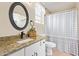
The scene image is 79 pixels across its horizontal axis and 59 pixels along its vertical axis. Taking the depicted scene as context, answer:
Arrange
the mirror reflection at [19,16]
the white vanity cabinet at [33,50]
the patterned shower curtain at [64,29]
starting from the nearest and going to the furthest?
the white vanity cabinet at [33,50] < the mirror reflection at [19,16] < the patterned shower curtain at [64,29]

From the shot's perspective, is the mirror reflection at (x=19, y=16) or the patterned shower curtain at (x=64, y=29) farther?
the patterned shower curtain at (x=64, y=29)

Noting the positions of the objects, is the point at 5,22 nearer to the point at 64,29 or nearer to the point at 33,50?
the point at 33,50

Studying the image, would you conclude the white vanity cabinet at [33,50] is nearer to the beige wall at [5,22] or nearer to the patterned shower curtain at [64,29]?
the beige wall at [5,22]

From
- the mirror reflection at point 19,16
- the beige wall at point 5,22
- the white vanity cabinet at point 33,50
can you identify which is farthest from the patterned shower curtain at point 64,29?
the beige wall at point 5,22

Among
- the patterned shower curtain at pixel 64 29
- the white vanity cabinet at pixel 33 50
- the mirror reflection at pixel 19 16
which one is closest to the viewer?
the white vanity cabinet at pixel 33 50

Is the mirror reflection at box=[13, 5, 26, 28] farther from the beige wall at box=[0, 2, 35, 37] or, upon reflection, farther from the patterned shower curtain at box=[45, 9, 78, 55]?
the patterned shower curtain at box=[45, 9, 78, 55]

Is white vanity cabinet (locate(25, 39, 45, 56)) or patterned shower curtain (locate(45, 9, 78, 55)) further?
patterned shower curtain (locate(45, 9, 78, 55))

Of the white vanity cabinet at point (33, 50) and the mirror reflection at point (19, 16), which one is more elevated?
the mirror reflection at point (19, 16)

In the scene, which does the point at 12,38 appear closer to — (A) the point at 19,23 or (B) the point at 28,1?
(A) the point at 19,23

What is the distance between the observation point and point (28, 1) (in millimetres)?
2168

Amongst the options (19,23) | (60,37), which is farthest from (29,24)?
(60,37)

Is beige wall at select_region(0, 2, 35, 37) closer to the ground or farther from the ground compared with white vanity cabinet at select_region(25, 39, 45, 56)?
farther from the ground

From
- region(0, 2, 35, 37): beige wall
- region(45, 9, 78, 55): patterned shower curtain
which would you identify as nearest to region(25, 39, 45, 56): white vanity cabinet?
region(0, 2, 35, 37): beige wall

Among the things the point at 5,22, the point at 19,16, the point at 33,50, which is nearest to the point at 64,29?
the point at 19,16
